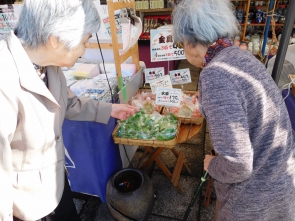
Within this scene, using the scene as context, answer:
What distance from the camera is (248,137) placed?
1034 mm

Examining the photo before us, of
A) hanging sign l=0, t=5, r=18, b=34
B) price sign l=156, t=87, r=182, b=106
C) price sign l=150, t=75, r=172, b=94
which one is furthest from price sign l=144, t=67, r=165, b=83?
hanging sign l=0, t=5, r=18, b=34

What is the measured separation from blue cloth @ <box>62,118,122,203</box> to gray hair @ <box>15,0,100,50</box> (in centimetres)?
93

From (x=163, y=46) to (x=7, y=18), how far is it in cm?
203

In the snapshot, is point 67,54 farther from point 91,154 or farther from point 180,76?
point 180,76

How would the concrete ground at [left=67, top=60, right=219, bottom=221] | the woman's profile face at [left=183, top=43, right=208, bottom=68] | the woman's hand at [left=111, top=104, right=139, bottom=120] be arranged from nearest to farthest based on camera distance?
the woman's profile face at [left=183, top=43, right=208, bottom=68] < the woman's hand at [left=111, top=104, right=139, bottom=120] < the concrete ground at [left=67, top=60, right=219, bottom=221]

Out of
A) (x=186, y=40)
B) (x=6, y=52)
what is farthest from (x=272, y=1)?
(x=6, y=52)

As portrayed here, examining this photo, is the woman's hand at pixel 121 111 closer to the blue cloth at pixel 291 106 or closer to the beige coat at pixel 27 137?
the beige coat at pixel 27 137

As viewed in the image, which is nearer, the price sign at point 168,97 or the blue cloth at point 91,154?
the blue cloth at point 91,154

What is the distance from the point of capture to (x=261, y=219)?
4.41 ft

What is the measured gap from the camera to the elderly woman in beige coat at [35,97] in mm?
1015

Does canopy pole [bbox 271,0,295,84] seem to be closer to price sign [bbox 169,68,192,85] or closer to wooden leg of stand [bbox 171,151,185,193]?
price sign [bbox 169,68,192,85]

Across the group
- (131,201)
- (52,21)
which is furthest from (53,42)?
(131,201)

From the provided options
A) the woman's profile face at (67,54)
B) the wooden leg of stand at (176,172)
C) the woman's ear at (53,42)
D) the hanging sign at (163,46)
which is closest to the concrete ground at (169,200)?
the wooden leg of stand at (176,172)

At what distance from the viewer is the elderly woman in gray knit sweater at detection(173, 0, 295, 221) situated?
3.37 ft
